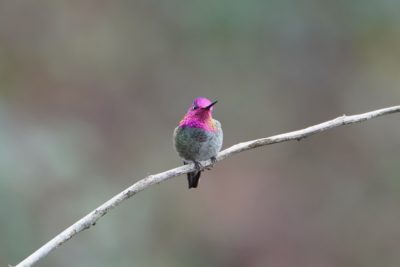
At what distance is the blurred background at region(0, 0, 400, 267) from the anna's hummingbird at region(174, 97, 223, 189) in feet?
15.2

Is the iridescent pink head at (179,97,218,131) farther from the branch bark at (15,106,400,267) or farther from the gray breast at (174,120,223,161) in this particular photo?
the branch bark at (15,106,400,267)

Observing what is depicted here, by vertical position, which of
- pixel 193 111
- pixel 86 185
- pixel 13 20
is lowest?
pixel 193 111

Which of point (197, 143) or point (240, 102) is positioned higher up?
point (240, 102)

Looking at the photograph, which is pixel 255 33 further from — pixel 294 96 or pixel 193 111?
pixel 193 111

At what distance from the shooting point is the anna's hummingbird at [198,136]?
420 cm

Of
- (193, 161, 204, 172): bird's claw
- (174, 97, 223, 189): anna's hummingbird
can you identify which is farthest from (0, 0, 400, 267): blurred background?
(193, 161, 204, 172): bird's claw

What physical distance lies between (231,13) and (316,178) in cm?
292

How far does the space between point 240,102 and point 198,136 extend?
6275mm

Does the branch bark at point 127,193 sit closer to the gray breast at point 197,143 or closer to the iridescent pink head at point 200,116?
the gray breast at point 197,143

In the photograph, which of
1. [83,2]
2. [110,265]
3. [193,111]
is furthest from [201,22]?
[193,111]

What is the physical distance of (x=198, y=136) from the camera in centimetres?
423

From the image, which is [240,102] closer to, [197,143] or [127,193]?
[197,143]

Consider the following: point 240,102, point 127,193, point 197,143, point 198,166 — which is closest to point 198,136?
point 197,143

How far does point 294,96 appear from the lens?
10.6 m
